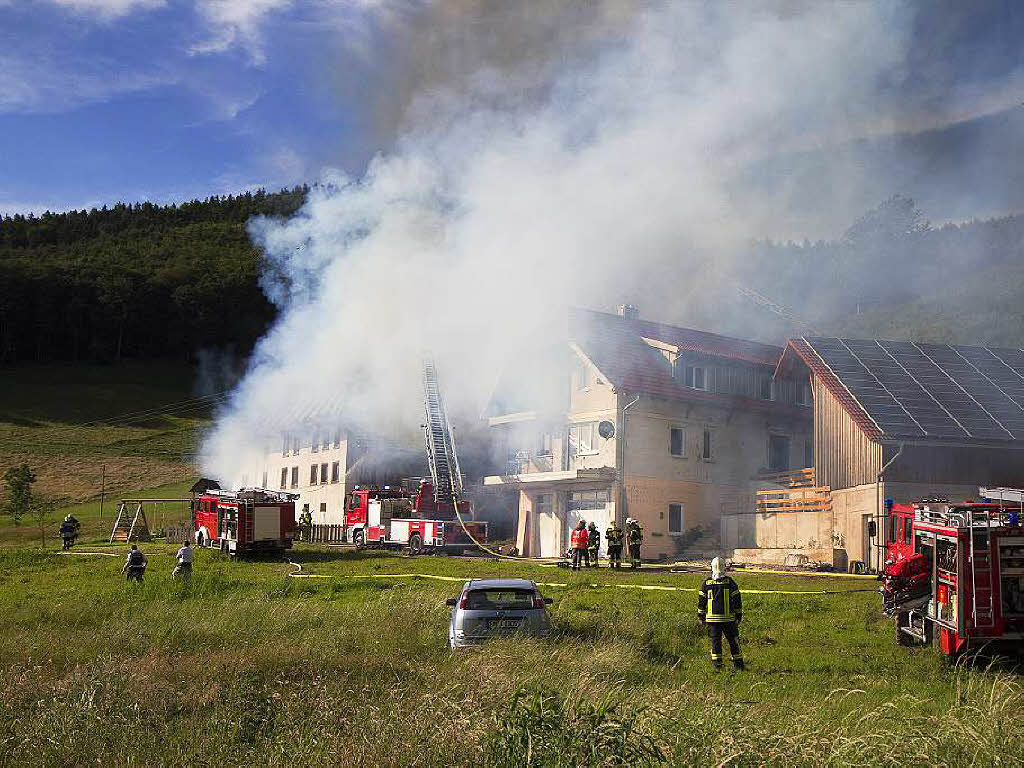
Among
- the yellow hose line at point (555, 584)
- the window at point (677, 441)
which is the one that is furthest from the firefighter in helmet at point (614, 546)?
the window at point (677, 441)

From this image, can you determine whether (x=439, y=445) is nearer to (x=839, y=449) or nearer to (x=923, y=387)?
(x=839, y=449)

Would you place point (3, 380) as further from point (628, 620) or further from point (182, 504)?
point (628, 620)

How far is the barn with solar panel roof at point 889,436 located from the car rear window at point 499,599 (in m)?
14.3

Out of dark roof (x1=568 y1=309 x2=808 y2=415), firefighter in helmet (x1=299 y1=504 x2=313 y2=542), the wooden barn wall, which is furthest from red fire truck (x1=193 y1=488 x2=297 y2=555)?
the wooden barn wall

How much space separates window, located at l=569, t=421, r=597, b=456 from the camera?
1529 inches

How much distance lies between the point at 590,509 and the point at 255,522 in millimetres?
13086

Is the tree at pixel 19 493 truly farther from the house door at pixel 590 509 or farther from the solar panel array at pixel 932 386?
the solar panel array at pixel 932 386

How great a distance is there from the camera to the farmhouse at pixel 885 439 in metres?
29.6

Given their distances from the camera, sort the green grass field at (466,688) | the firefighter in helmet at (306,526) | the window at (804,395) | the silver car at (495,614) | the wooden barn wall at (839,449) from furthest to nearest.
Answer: the firefighter in helmet at (306,526), the window at (804,395), the wooden barn wall at (839,449), the silver car at (495,614), the green grass field at (466,688)

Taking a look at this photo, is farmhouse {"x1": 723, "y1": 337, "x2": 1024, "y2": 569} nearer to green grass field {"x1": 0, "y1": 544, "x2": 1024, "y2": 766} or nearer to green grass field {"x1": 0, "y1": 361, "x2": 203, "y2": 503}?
green grass field {"x1": 0, "y1": 544, "x2": 1024, "y2": 766}

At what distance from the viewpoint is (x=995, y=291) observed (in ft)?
312

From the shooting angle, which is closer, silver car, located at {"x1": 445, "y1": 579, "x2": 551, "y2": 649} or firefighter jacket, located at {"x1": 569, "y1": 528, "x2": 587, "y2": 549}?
silver car, located at {"x1": 445, "y1": 579, "x2": 551, "y2": 649}

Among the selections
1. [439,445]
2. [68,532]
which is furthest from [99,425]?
[439,445]

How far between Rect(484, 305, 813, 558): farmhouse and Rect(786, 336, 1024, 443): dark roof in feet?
16.7
